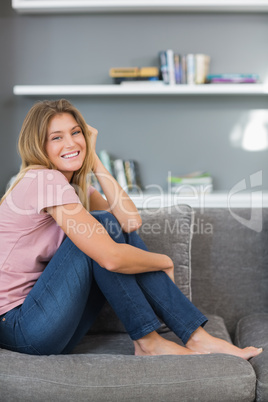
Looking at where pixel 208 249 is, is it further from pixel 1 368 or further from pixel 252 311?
pixel 1 368

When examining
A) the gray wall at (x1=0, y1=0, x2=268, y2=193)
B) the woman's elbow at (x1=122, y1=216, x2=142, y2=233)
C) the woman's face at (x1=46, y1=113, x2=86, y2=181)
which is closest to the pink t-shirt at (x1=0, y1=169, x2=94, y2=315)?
the woman's face at (x1=46, y1=113, x2=86, y2=181)

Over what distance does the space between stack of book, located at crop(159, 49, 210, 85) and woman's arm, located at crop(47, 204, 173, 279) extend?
1.97 metres

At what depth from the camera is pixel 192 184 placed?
11.4ft

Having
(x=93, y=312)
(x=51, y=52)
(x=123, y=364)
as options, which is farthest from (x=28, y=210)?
(x=51, y=52)

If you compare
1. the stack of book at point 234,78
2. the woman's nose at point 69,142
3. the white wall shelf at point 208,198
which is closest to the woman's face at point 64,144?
the woman's nose at point 69,142

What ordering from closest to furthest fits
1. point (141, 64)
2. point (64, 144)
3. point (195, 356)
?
point (195, 356)
point (64, 144)
point (141, 64)

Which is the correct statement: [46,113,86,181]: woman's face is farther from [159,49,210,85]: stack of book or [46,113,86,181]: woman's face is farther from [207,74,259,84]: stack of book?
[207,74,259,84]: stack of book

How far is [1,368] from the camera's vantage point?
1.45m

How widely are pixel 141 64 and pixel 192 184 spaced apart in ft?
2.92

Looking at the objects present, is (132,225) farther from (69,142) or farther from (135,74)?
(135,74)

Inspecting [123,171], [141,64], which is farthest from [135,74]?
[123,171]

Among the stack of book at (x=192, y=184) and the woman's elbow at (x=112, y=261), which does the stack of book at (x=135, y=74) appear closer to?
the stack of book at (x=192, y=184)

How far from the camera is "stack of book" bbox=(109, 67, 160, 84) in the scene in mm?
3332

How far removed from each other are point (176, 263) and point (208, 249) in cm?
21
